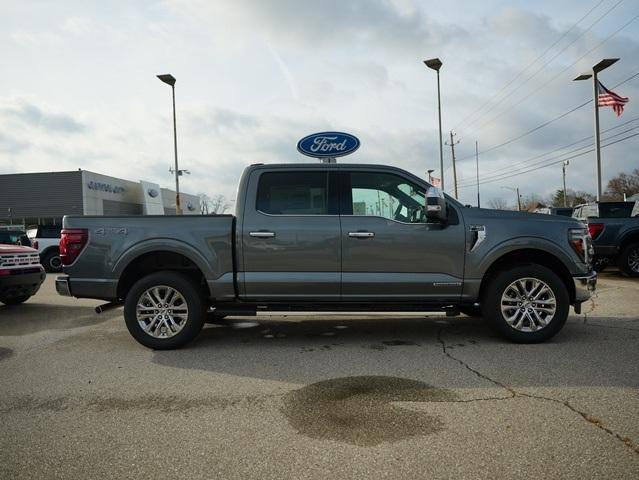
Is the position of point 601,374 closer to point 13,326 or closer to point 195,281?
point 195,281

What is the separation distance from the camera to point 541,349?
16.9 ft

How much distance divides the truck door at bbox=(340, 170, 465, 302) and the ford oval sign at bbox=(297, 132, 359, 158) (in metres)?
4.30

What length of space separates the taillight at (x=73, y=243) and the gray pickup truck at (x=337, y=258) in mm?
12

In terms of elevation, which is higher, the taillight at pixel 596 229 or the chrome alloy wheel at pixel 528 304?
the taillight at pixel 596 229

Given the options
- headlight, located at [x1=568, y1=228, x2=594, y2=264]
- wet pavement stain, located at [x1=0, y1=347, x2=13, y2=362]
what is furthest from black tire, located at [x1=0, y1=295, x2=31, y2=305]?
headlight, located at [x1=568, y1=228, x2=594, y2=264]

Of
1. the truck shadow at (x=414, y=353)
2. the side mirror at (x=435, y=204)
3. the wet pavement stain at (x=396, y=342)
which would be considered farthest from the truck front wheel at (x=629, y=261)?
the side mirror at (x=435, y=204)

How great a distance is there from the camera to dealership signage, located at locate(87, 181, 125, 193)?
41906 millimetres

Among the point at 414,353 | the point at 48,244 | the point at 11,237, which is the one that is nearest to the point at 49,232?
the point at 48,244

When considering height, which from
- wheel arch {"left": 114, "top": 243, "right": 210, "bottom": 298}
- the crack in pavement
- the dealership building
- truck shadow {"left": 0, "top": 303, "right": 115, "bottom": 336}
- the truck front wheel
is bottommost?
the crack in pavement

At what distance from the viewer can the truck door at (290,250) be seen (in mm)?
5332

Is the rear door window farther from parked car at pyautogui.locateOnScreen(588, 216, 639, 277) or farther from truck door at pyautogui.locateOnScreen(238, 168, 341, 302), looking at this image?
parked car at pyautogui.locateOnScreen(588, 216, 639, 277)

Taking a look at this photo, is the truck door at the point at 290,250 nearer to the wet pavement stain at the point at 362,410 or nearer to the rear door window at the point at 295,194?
the rear door window at the point at 295,194

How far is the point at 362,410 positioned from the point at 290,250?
2215 millimetres

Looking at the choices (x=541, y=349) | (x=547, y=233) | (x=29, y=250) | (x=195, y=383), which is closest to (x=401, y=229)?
(x=547, y=233)
